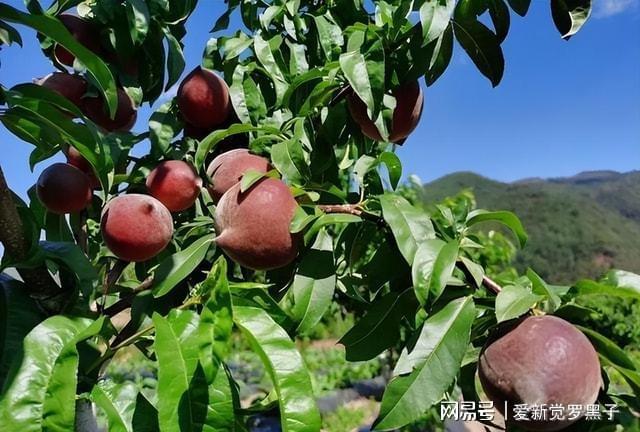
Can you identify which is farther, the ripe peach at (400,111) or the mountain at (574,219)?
the mountain at (574,219)

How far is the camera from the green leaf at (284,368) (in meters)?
0.51

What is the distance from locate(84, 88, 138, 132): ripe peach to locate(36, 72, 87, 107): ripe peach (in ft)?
0.05

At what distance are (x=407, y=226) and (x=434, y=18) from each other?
11.4 inches

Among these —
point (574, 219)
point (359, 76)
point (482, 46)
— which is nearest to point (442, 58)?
point (482, 46)

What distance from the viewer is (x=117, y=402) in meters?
0.59

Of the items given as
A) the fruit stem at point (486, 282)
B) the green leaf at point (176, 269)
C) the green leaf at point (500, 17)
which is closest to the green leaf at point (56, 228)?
the green leaf at point (176, 269)

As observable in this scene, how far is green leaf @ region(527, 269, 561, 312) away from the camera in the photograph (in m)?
0.65

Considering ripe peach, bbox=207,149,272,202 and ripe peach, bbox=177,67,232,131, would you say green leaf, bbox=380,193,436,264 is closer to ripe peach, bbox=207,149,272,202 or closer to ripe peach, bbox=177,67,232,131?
ripe peach, bbox=207,149,272,202

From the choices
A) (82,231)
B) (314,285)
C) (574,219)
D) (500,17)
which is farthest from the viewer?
(574,219)

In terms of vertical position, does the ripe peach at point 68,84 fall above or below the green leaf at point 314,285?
above

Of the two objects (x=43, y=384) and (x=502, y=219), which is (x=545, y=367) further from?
(x=43, y=384)

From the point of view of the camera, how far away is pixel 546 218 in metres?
19.0

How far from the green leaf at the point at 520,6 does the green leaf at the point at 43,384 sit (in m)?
0.68

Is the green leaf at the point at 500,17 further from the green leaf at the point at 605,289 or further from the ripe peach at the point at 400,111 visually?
the green leaf at the point at 605,289
